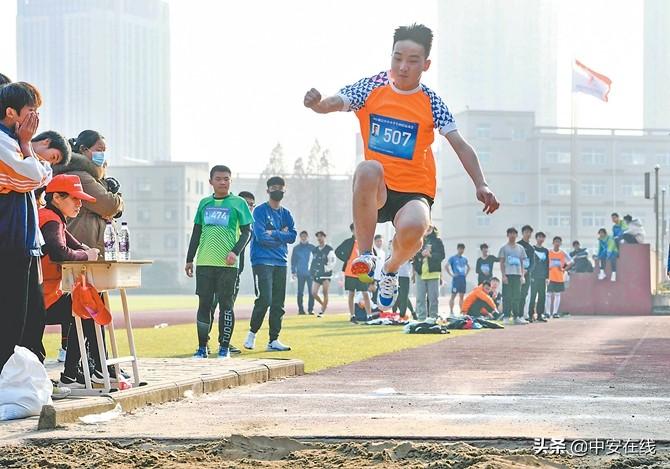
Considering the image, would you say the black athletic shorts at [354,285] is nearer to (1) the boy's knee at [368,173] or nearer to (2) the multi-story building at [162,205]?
(1) the boy's knee at [368,173]

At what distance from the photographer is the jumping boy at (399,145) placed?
25.6ft

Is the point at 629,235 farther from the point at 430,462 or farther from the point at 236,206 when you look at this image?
the point at 430,462

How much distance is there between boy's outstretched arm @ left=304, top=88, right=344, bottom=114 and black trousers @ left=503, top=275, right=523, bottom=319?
1970 cm

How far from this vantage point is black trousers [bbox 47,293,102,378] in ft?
29.5

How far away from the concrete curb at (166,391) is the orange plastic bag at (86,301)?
59cm

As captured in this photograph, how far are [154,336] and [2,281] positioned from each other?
485 inches

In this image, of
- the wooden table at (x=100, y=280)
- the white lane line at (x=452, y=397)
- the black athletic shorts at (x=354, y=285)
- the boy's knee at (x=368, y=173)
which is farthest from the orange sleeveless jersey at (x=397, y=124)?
the black athletic shorts at (x=354, y=285)

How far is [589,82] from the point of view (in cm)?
5728

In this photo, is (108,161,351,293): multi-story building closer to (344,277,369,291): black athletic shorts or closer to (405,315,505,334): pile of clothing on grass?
(344,277,369,291): black athletic shorts

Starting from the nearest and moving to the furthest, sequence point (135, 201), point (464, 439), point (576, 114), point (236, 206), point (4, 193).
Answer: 1. point (464, 439)
2. point (4, 193)
3. point (236, 206)
4. point (576, 114)
5. point (135, 201)

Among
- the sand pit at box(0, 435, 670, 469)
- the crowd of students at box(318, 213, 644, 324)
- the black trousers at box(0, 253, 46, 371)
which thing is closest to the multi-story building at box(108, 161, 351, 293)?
the crowd of students at box(318, 213, 644, 324)

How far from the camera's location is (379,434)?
6.57 meters

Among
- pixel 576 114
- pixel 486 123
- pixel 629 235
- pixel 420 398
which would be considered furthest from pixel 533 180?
pixel 420 398

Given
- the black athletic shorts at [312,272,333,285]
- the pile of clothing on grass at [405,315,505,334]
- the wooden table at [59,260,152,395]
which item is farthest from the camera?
the black athletic shorts at [312,272,333,285]
